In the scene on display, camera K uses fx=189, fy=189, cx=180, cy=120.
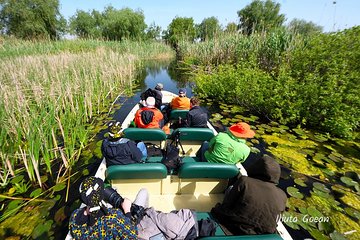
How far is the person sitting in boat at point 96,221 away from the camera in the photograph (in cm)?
151

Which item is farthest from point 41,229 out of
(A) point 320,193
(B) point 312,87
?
(B) point 312,87

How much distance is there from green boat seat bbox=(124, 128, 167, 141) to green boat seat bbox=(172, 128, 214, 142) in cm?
32

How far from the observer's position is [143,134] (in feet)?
10.7

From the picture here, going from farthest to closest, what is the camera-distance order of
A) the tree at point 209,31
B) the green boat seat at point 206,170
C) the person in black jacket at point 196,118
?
the tree at point 209,31
the person in black jacket at point 196,118
the green boat seat at point 206,170

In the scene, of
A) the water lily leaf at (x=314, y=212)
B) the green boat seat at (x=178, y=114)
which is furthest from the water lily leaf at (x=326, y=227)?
the green boat seat at (x=178, y=114)

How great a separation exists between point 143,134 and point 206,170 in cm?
135

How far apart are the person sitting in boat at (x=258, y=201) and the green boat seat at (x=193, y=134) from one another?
1.60m

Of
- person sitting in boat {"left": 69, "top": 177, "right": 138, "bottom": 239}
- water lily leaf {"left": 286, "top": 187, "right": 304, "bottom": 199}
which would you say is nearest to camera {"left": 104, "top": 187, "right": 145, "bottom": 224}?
person sitting in boat {"left": 69, "top": 177, "right": 138, "bottom": 239}

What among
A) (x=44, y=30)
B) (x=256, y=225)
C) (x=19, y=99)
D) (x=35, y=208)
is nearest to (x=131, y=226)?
(x=256, y=225)

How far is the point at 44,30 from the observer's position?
21844 millimetres

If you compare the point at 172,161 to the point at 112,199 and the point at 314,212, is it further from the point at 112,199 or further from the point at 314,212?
the point at 314,212

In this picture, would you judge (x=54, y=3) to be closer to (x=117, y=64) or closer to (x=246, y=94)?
(x=117, y=64)

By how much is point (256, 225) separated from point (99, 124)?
16.4 ft

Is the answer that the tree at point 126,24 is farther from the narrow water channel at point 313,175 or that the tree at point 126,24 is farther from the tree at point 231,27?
the narrow water channel at point 313,175
